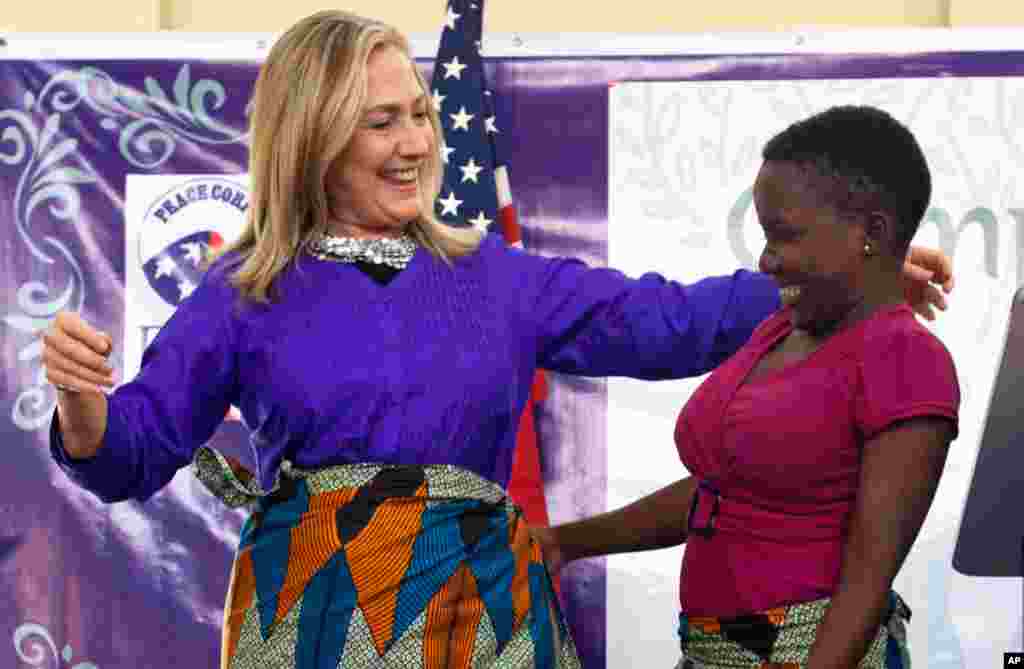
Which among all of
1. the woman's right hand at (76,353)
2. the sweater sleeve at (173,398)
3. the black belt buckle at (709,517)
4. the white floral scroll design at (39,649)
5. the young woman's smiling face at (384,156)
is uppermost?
the young woman's smiling face at (384,156)

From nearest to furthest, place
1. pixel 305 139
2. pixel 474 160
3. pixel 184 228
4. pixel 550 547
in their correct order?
pixel 305 139, pixel 550 547, pixel 474 160, pixel 184 228

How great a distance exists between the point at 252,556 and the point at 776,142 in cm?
96

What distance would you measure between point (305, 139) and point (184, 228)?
1.94m

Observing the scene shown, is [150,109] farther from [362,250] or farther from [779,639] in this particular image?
[779,639]

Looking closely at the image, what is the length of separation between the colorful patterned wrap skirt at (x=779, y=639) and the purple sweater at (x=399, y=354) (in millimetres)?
401

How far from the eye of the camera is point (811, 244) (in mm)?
Result: 2332

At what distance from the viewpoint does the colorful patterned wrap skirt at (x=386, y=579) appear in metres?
2.41

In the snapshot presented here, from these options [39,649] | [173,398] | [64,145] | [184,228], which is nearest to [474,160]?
[184,228]

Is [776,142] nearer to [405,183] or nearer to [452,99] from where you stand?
[405,183]

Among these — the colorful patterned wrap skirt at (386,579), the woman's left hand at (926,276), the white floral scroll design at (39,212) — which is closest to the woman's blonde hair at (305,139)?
the colorful patterned wrap skirt at (386,579)

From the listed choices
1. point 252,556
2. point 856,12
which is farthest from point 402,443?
point 856,12

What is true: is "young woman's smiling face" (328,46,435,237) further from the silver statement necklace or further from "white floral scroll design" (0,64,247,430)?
"white floral scroll design" (0,64,247,430)

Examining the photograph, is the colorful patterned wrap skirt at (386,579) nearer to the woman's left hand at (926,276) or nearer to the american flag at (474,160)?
the woman's left hand at (926,276)

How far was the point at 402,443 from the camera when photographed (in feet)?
7.95
